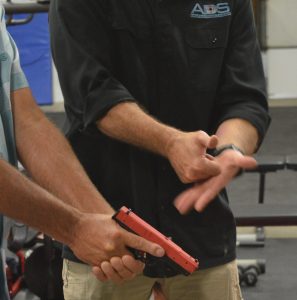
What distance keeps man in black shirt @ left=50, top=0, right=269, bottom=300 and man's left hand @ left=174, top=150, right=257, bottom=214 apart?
163 millimetres

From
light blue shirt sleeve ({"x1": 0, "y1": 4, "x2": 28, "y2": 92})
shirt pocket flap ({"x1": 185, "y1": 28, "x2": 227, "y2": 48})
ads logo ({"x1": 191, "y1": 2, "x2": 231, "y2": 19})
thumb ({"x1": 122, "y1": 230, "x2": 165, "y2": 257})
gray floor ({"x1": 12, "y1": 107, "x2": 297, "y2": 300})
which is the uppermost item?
light blue shirt sleeve ({"x1": 0, "y1": 4, "x2": 28, "y2": 92})

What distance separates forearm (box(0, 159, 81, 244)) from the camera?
1.22 m

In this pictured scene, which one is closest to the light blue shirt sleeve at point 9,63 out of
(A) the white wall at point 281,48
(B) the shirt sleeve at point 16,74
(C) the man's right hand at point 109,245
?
(B) the shirt sleeve at point 16,74

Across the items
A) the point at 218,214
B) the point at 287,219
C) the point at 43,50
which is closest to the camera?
the point at 218,214

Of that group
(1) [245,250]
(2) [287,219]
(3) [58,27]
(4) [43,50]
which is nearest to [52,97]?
(4) [43,50]

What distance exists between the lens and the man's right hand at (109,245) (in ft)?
4.07

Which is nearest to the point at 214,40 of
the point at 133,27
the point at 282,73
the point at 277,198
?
the point at 133,27

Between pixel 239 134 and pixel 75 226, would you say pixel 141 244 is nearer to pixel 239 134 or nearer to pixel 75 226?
pixel 75 226

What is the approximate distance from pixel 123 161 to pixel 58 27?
A: 338mm

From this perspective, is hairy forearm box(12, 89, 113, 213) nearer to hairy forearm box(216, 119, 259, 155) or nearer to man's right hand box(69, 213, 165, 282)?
man's right hand box(69, 213, 165, 282)

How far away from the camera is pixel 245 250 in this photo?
14.9ft

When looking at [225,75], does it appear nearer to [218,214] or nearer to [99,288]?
[218,214]

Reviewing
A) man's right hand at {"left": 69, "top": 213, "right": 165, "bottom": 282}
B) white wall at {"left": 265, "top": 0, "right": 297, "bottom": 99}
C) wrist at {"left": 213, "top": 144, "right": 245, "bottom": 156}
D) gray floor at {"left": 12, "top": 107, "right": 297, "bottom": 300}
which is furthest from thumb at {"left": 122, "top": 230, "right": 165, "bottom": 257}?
white wall at {"left": 265, "top": 0, "right": 297, "bottom": 99}

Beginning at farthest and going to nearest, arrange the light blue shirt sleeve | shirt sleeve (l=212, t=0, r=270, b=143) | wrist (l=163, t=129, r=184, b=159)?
1. shirt sleeve (l=212, t=0, r=270, b=143)
2. wrist (l=163, t=129, r=184, b=159)
3. the light blue shirt sleeve
